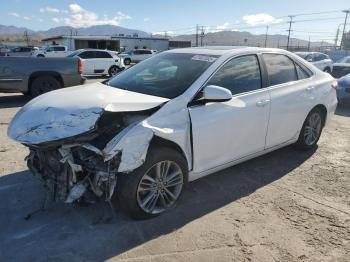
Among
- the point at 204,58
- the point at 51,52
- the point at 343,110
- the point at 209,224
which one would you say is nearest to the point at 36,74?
the point at 204,58

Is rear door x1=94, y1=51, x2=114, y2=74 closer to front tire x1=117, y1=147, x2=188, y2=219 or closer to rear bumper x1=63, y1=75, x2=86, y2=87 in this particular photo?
rear bumper x1=63, y1=75, x2=86, y2=87

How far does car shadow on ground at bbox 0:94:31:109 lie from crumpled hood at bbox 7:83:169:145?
6.74 m

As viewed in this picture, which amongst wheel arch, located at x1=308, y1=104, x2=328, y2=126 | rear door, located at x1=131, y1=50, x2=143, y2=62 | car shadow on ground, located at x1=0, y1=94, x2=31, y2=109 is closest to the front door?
wheel arch, located at x1=308, y1=104, x2=328, y2=126

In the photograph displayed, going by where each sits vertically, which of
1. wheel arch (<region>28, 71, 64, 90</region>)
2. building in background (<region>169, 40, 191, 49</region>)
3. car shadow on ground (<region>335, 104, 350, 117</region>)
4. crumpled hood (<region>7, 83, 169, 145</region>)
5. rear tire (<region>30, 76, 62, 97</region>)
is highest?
building in background (<region>169, 40, 191, 49</region>)

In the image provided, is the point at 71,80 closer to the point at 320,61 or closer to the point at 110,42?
the point at 320,61

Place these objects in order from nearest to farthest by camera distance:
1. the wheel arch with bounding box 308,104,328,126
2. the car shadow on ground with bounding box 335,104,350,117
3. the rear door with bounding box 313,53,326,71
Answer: the wheel arch with bounding box 308,104,328,126 < the car shadow on ground with bounding box 335,104,350,117 < the rear door with bounding box 313,53,326,71

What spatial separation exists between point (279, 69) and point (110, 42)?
180ft

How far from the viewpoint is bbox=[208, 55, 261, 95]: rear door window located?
425 cm

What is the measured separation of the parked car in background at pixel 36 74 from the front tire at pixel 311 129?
730 cm

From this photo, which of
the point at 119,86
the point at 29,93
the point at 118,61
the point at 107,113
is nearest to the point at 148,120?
the point at 107,113

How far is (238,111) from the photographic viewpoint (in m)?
4.26

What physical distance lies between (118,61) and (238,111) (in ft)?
59.7

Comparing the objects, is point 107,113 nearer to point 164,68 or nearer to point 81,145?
point 81,145

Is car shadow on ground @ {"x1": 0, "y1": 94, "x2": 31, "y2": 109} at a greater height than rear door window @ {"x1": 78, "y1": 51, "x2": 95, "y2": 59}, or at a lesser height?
lesser
